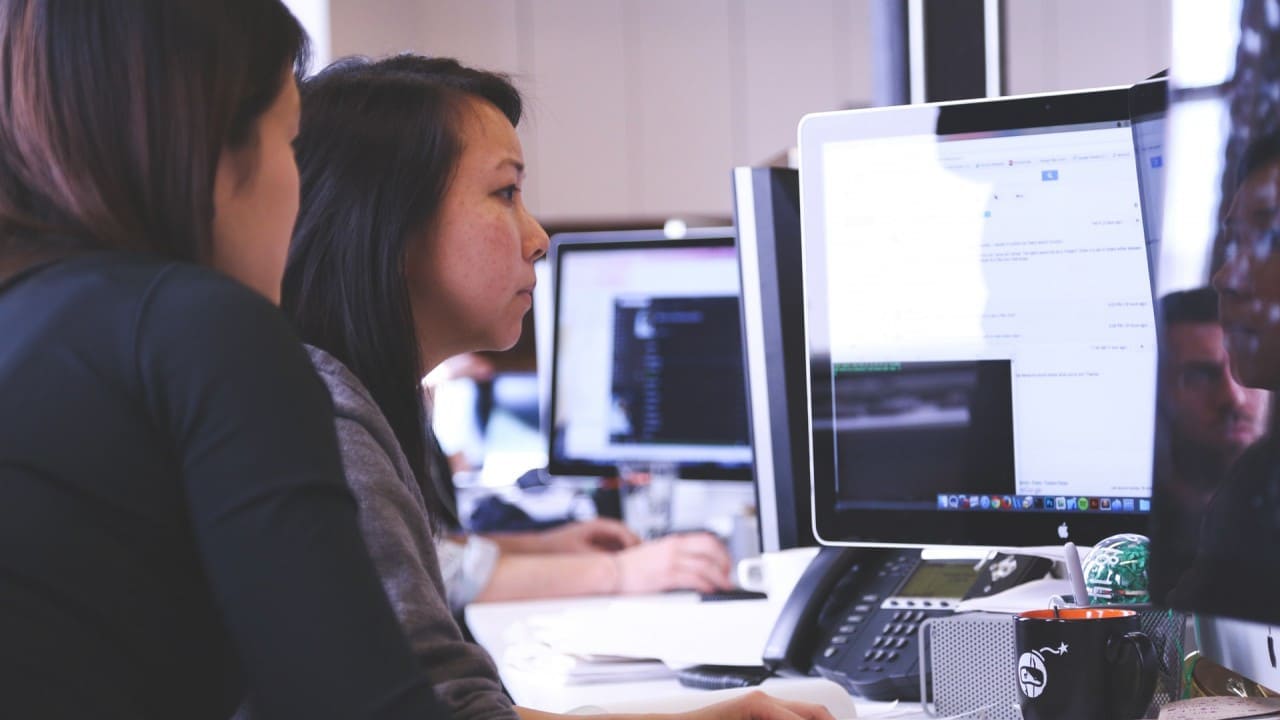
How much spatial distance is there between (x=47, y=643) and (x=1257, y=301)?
57cm

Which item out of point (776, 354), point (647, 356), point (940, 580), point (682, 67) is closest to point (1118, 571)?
point (940, 580)

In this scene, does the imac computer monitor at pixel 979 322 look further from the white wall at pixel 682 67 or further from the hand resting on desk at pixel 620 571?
the white wall at pixel 682 67

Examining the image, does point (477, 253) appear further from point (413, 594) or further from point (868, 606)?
point (868, 606)

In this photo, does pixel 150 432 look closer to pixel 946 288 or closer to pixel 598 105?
pixel 946 288

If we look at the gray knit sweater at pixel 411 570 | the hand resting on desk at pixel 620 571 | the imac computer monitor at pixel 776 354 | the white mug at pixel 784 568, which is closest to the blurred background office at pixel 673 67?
the hand resting on desk at pixel 620 571

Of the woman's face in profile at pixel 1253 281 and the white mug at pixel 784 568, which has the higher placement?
the woman's face in profile at pixel 1253 281

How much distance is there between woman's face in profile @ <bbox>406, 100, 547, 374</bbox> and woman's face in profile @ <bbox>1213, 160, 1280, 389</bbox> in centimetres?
62

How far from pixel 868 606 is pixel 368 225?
59 cm

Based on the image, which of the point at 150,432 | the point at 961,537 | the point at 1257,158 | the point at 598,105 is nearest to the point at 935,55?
the point at 961,537

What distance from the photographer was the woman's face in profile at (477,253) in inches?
43.1

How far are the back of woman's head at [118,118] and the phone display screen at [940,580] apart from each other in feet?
2.64

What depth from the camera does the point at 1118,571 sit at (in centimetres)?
96

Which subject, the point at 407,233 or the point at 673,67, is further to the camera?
the point at 673,67

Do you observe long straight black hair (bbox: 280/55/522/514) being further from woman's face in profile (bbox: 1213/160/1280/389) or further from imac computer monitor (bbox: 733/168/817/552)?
woman's face in profile (bbox: 1213/160/1280/389)
